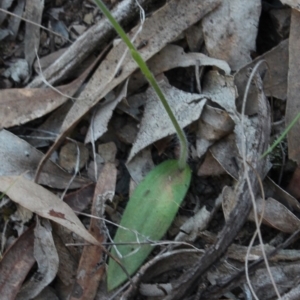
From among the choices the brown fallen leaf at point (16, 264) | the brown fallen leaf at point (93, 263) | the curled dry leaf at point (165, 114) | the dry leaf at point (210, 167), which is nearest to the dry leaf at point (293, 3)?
the curled dry leaf at point (165, 114)

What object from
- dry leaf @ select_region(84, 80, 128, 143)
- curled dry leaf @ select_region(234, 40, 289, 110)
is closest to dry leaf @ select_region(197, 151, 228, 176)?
curled dry leaf @ select_region(234, 40, 289, 110)

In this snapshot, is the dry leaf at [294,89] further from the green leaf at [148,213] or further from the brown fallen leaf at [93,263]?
the brown fallen leaf at [93,263]

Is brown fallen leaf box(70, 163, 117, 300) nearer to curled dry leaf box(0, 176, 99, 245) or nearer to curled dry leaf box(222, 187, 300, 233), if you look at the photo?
curled dry leaf box(0, 176, 99, 245)

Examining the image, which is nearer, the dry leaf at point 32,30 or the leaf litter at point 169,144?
the leaf litter at point 169,144

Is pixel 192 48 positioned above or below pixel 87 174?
above

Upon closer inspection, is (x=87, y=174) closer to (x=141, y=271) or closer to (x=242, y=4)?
(x=141, y=271)

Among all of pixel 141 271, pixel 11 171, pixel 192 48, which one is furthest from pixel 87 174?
pixel 192 48

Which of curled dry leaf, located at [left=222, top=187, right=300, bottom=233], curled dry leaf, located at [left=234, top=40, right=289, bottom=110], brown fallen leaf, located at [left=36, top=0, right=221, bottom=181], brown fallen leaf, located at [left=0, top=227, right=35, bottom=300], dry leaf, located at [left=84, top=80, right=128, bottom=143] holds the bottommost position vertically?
curled dry leaf, located at [left=222, top=187, right=300, bottom=233]
